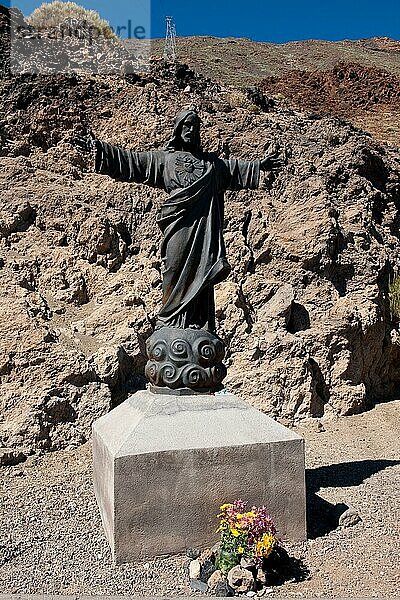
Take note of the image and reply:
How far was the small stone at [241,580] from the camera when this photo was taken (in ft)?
12.8

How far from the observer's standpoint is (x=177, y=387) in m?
5.25

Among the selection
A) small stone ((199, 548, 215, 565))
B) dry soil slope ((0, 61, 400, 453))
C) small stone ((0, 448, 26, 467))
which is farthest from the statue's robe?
dry soil slope ((0, 61, 400, 453))

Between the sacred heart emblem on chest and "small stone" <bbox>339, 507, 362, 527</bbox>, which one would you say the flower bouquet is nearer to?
"small stone" <bbox>339, 507, 362, 527</bbox>

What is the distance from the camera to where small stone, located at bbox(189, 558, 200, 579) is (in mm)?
4203

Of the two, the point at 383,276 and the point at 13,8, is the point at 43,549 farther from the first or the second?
the point at 13,8

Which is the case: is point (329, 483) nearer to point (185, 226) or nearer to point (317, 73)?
point (185, 226)

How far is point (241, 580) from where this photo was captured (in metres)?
3.91

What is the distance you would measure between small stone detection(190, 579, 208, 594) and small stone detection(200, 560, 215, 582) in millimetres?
54

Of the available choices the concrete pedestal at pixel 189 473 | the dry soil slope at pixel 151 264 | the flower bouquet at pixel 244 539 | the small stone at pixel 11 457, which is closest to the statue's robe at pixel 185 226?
the concrete pedestal at pixel 189 473

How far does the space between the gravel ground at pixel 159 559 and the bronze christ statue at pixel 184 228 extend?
1.51 metres

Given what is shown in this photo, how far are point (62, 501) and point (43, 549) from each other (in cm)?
130

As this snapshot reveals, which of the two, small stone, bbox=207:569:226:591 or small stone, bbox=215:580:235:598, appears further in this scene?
small stone, bbox=207:569:226:591

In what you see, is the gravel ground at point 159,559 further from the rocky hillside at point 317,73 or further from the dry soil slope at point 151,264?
the rocky hillside at point 317,73

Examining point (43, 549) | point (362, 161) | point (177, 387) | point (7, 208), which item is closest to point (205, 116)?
point (362, 161)
